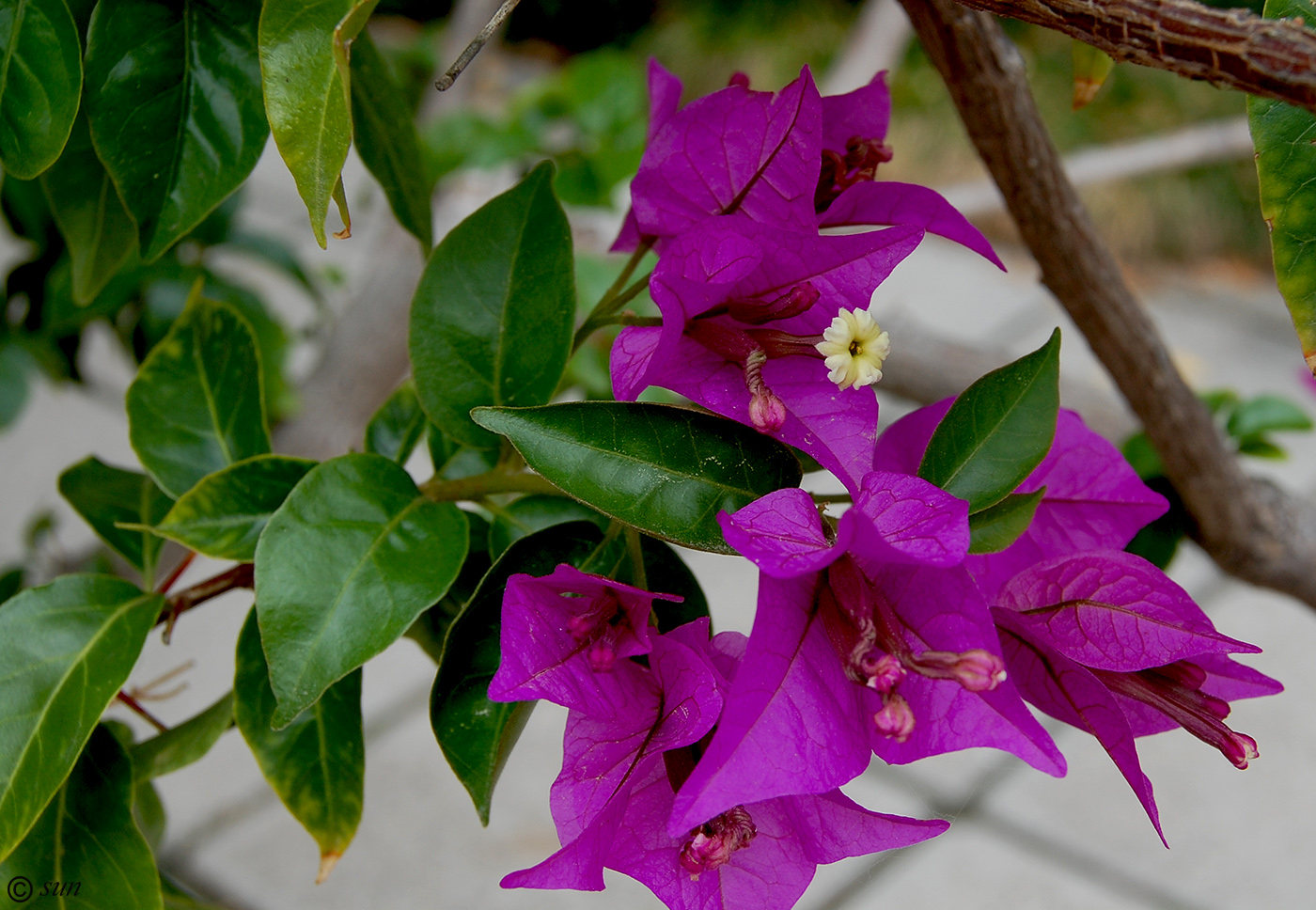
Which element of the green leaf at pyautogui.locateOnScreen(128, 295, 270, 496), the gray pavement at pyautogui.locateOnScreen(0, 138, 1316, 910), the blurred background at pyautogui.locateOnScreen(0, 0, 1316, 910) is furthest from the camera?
the gray pavement at pyautogui.locateOnScreen(0, 138, 1316, 910)

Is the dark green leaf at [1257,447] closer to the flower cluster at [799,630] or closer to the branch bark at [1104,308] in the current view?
the branch bark at [1104,308]

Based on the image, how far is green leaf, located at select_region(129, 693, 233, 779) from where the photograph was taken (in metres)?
0.37

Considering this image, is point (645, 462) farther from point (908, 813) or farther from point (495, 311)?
point (908, 813)

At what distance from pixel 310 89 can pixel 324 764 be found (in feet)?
0.72

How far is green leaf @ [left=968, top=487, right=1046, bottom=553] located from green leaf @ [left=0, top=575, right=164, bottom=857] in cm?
25

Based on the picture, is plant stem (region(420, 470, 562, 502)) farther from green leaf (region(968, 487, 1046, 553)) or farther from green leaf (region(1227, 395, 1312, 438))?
green leaf (region(1227, 395, 1312, 438))

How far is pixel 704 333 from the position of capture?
28 centimetres

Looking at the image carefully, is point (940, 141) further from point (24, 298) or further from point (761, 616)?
point (761, 616)

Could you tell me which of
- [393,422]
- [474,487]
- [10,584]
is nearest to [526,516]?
[474,487]

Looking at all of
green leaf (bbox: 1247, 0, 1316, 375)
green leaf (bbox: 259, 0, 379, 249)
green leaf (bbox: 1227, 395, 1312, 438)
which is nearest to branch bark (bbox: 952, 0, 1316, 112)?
green leaf (bbox: 1247, 0, 1316, 375)

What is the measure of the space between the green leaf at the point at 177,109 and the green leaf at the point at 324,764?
15cm

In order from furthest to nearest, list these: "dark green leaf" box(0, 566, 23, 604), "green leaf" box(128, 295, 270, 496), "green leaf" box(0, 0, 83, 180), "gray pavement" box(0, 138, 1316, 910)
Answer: "gray pavement" box(0, 138, 1316, 910)
"dark green leaf" box(0, 566, 23, 604)
"green leaf" box(128, 295, 270, 496)
"green leaf" box(0, 0, 83, 180)

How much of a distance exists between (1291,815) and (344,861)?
852 millimetres

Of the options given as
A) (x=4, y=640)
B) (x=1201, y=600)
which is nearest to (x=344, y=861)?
(x=4, y=640)
